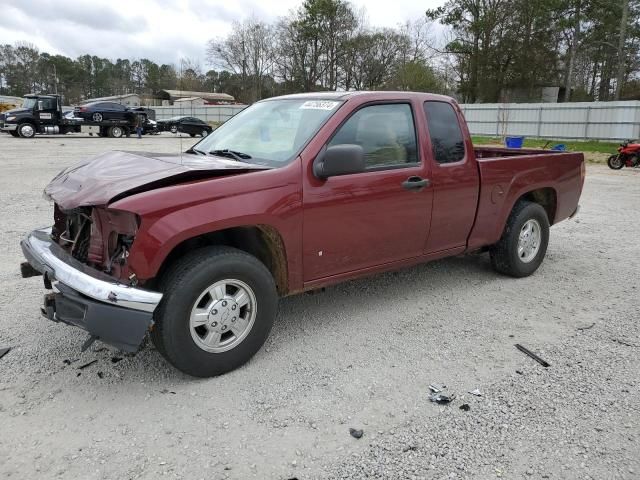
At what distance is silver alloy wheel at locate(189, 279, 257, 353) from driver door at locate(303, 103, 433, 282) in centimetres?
55

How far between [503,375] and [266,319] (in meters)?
1.64

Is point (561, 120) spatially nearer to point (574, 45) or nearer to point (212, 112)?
point (574, 45)

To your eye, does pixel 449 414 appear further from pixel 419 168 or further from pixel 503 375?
pixel 419 168

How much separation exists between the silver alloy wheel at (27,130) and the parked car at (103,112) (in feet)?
10.3

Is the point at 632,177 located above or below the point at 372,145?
below

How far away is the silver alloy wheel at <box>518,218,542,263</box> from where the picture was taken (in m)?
5.55

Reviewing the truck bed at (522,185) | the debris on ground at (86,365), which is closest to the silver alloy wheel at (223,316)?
the debris on ground at (86,365)

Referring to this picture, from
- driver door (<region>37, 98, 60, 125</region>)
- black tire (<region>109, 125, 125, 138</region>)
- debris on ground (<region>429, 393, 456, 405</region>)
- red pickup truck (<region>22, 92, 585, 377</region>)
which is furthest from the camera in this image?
black tire (<region>109, 125, 125, 138</region>)

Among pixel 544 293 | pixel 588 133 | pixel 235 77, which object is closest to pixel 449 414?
pixel 544 293

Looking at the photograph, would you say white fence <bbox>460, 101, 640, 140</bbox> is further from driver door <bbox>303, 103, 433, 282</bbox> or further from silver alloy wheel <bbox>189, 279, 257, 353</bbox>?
silver alloy wheel <bbox>189, 279, 257, 353</bbox>

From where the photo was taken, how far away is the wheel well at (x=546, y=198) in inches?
228

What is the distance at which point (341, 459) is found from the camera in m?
2.70

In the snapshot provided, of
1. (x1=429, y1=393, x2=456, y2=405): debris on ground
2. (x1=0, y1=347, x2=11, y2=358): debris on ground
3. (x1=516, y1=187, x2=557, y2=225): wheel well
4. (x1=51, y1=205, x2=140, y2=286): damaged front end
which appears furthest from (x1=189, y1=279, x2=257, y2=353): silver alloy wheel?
(x1=516, y1=187, x2=557, y2=225): wheel well

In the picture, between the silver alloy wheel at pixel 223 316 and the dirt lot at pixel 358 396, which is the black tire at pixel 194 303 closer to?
the silver alloy wheel at pixel 223 316
